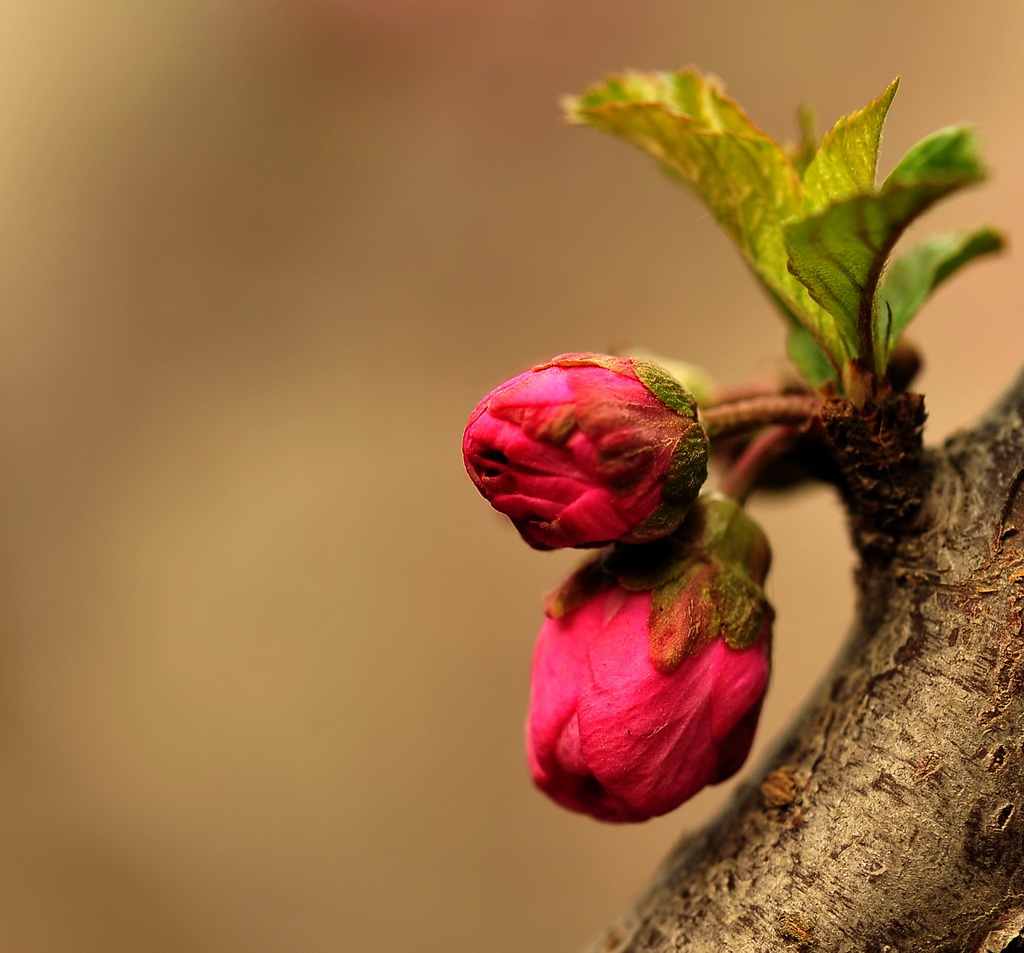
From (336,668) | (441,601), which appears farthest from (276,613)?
(441,601)

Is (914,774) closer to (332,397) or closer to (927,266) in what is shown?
(927,266)

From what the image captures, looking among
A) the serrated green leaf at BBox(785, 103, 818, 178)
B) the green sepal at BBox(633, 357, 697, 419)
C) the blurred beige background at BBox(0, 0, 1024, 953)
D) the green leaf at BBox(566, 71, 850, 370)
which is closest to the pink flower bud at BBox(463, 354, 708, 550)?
the green sepal at BBox(633, 357, 697, 419)

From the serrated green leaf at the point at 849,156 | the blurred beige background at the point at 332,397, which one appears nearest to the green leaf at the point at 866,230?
the serrated green leaf at the point at 849,156

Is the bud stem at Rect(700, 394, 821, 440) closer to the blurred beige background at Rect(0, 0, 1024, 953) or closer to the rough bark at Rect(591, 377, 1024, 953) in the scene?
the rough bark at Rect(591, 377, 1024, 953)

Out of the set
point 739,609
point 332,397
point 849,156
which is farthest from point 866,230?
A: point 332,397

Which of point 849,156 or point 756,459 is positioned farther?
point 756,459
